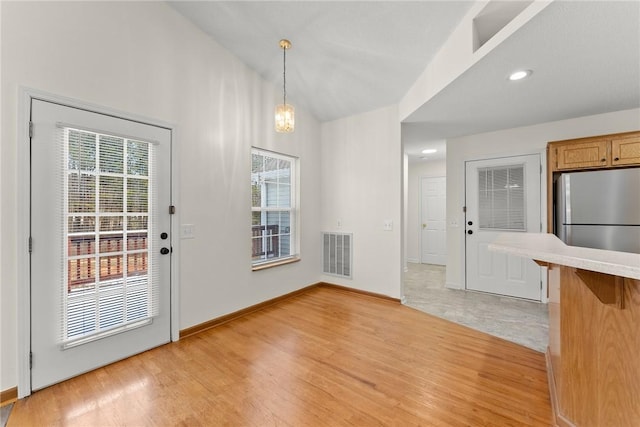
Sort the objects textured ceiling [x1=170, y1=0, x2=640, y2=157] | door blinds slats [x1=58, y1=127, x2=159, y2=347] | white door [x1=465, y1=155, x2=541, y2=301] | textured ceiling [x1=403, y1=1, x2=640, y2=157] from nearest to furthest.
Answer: textured ceiling [x1=403, y1=1, x2=640, y2=157], textured ceiling [x1=170, y1=0, x2=640, y2=157], door blinds slats [x1=58, y1=127, x2=159, y2=347], white door [x1=465, y1=155, x2=541, y2=301]

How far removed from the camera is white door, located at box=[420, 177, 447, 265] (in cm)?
618

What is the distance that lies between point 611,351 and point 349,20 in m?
2.85

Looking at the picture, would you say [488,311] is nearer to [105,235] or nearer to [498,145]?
[498,145]

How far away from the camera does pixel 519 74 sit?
218 cm

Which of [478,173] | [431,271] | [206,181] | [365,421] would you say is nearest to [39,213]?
[206,181]

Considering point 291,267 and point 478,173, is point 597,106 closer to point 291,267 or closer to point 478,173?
point 478,173

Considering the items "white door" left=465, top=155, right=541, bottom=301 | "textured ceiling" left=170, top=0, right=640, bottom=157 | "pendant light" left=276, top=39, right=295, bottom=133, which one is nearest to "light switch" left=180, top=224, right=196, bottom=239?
"pendant light" left=276, top=39, right=295, bottom=133

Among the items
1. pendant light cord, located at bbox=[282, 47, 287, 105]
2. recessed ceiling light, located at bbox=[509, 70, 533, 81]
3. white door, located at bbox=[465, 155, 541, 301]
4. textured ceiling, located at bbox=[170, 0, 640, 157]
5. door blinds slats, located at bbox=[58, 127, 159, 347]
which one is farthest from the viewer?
white door, located at bbox=[465, 155, 541, 301]

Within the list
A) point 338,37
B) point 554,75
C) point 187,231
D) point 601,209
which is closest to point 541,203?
point 601,209

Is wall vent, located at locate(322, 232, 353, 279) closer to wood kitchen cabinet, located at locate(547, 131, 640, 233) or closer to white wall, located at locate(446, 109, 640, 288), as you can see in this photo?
white wall, located at locate(446, 109, 640, 288)

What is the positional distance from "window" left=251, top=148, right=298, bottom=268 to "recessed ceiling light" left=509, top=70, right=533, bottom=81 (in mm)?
2726

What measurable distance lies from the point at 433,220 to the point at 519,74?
4.50m

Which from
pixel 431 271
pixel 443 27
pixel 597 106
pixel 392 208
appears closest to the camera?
pixel 443 27

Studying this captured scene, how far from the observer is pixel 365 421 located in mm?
1548
